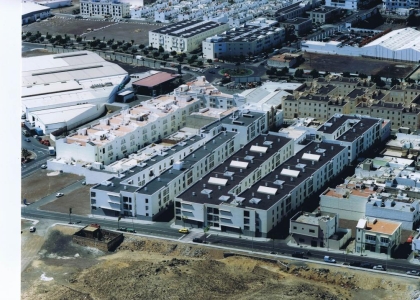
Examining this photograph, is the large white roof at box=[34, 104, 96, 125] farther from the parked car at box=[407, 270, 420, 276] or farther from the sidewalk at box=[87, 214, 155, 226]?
the parked car at box=[407, 270, 420, 276]

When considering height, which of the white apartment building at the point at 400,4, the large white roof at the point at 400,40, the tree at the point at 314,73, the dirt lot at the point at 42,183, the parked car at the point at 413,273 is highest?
the white apartment building at the point at 400,4

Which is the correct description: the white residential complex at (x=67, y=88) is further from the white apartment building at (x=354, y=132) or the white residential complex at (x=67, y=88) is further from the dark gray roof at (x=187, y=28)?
the white apartment building at (x=354, y=132)

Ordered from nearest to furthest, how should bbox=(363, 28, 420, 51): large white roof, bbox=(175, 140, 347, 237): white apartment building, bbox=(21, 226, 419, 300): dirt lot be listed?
1. bbox=(21, 226, 419, 300): dirt lot
2. bbox=(175, 140, 347, 237): white apartment building
3. bbox=(363, 28, 420, 51): large white roof

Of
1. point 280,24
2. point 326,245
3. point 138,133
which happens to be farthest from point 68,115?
point 280,24

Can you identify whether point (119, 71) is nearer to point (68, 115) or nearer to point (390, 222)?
point (68, 115)

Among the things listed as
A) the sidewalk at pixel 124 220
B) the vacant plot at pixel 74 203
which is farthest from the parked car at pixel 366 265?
the vacant plot at pixel 74 203

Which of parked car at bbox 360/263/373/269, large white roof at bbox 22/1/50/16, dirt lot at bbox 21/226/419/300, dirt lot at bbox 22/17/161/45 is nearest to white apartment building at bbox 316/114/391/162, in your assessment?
parked car at bbox 360/263/373/269

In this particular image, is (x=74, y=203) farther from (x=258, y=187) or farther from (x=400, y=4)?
(x=400, y=4)
